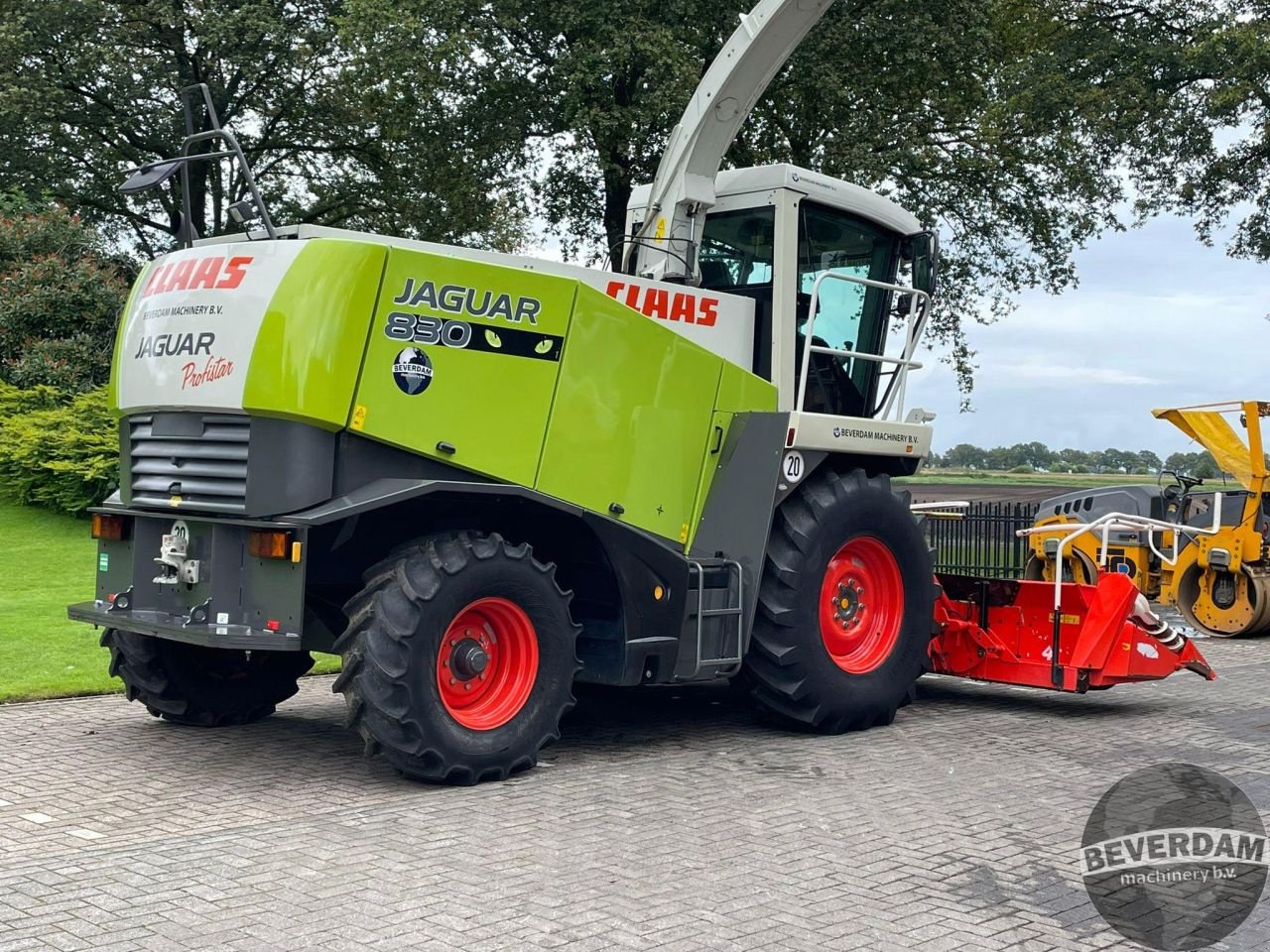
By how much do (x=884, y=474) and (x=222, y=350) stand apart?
4.47 m

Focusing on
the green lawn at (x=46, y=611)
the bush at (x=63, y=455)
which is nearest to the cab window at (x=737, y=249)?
the green lawn at (x=46, y=611)

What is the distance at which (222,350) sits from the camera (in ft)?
22.3

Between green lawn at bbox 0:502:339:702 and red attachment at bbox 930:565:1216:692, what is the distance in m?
4.66

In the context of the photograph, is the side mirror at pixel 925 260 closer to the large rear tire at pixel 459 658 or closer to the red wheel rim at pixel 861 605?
the red wheel rim at pixel 861 605

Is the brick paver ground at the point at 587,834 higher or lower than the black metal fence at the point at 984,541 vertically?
lower

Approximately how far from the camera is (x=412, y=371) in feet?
22.4

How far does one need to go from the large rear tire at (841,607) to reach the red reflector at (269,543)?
9.89 feet

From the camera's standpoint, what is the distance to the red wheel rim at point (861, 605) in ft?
28.9

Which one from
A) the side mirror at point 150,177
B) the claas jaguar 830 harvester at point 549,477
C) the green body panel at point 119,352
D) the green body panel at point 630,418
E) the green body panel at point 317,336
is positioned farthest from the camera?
the green body panel at point 119,352

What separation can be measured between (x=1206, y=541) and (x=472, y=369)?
10.6 m

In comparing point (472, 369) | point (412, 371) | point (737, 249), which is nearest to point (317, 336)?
point (412, 371)

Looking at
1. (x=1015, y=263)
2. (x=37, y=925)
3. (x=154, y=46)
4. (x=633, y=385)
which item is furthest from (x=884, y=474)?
(x=154, y=46)

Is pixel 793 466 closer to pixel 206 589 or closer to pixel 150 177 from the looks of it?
pixel 206 589

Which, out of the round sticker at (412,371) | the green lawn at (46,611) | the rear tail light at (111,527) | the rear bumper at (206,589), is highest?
the round sticker at (412,371)
